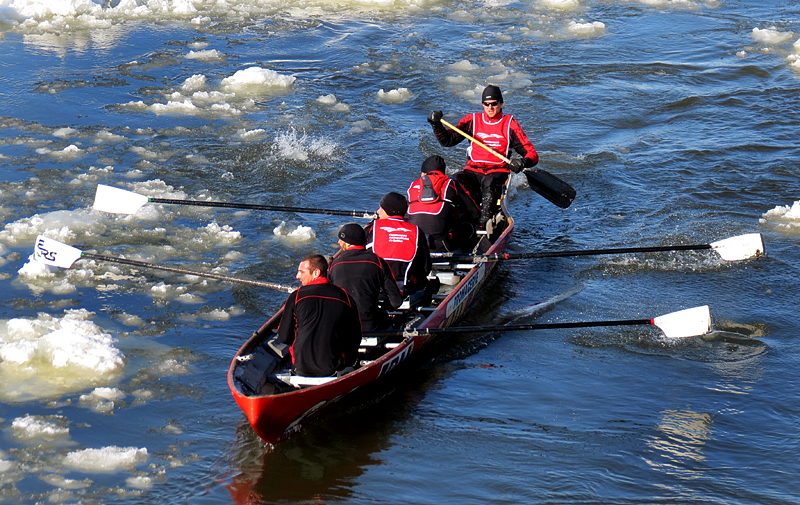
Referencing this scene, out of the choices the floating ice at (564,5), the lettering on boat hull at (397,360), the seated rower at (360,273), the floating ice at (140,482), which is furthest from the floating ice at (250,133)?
the floating ice at (564,5)

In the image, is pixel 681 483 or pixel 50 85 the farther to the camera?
pixel 50 85

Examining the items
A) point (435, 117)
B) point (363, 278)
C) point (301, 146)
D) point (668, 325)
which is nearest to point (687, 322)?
point (668, 325)

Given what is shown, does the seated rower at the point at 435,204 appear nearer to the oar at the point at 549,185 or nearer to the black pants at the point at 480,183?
the black pants at the point at 480,183

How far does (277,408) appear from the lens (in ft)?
20.5

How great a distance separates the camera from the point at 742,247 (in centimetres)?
912

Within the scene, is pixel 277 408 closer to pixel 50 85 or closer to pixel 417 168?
pixel 417 168

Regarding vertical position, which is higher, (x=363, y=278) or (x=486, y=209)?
(x=363, y=278)

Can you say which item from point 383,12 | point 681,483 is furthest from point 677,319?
point 383,12

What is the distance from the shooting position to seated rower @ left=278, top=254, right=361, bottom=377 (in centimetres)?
640

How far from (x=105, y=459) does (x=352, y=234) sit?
2.72 meters

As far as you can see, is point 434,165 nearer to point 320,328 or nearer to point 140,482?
point 320,328

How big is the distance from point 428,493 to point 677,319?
3.14 meters

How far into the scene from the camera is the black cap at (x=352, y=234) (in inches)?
278

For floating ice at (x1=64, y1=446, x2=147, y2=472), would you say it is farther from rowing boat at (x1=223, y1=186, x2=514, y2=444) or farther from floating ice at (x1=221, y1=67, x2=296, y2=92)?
floating ice at (x1=221, y1=67, x2=296, y2=92)
